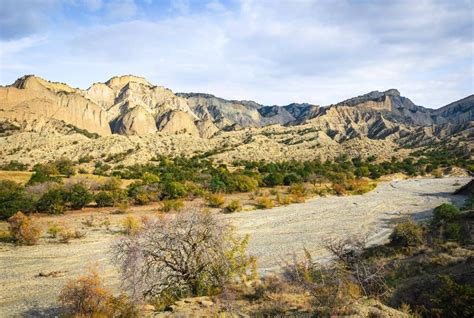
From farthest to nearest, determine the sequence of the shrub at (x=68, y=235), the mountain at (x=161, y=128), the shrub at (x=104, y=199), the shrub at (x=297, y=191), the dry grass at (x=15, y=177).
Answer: the mountain at (x=161, y=128)
the dry grass at (x=15, y=177)
the shrub at (x=297, y=191)
the shrub at (x=104, y=199)
the shrub at (x=68, y=235)

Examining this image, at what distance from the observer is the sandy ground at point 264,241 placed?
51.6ft

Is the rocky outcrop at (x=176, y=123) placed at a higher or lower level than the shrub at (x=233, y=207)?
higher

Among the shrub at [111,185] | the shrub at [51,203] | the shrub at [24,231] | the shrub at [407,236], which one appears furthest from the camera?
the shrub at [111,185]

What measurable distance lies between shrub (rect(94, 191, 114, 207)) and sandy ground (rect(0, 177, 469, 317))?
791cm

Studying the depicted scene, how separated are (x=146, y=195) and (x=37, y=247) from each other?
46.6 ft

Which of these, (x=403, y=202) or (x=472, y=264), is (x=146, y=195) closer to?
(x=403, y=202)

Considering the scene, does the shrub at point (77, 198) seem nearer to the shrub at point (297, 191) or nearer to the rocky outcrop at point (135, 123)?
the shrub at point (297, 191)

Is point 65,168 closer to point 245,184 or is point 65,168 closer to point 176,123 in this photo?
point 245,184

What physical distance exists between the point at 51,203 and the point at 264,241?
59.5 feet

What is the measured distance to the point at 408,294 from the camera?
1101 centimetres

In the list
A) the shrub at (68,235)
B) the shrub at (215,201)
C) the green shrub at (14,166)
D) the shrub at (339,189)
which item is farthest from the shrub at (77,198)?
the green shrub at (14,166)

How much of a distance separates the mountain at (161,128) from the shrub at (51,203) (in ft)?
134

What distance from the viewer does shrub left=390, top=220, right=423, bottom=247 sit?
17.6 metres

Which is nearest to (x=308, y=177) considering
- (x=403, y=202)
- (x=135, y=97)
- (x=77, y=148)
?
(x=403, y=202)
